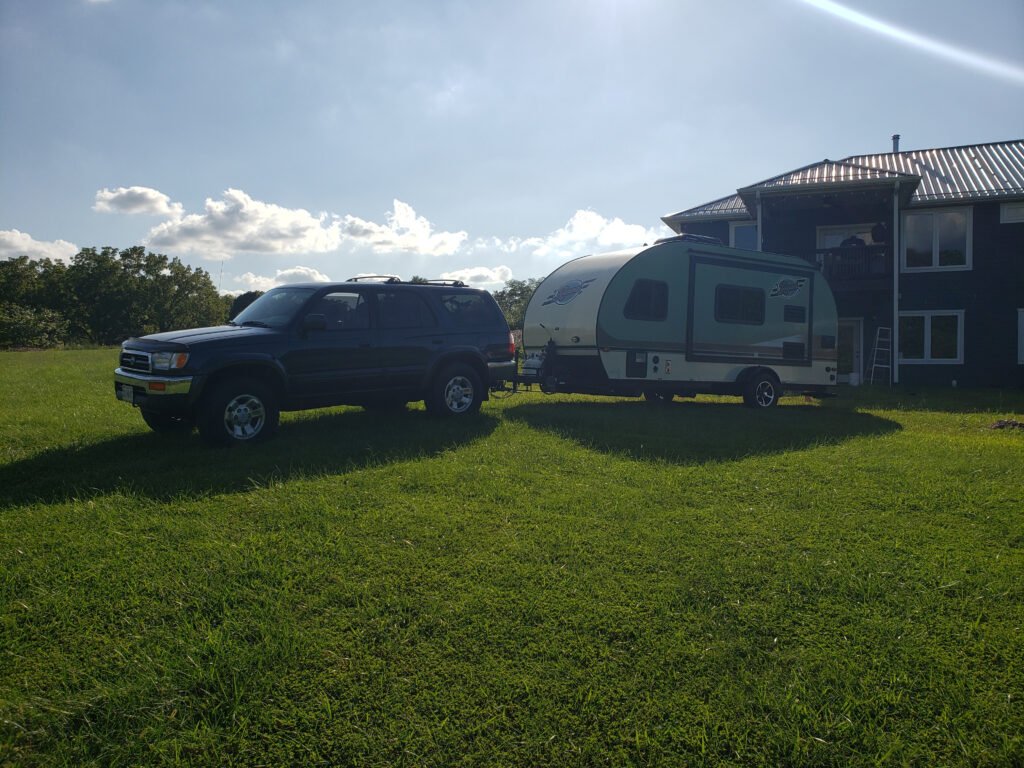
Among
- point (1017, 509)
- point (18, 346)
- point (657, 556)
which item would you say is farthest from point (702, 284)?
point (18, 346)

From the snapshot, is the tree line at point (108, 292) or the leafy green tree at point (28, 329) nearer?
the leafy green tree at point (28, 329)

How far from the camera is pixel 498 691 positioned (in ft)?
9.04

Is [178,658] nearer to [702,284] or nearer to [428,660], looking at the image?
[428,660]

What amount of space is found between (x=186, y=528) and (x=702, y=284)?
9.75m

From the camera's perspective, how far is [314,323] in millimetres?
7645

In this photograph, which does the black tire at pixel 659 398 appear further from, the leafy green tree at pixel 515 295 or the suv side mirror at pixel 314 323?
the leafy green tree at pixel 515 295

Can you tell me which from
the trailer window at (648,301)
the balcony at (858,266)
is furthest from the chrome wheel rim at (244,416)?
the balcony at (858,266)

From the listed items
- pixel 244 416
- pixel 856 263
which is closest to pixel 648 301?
pixel 244 416

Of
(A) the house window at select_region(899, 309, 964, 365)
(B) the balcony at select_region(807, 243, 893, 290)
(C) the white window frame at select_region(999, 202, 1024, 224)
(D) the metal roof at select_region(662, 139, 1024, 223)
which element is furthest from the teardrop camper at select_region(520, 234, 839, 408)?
(C) the white window frame at select_region(999, 202, 1024, 224)

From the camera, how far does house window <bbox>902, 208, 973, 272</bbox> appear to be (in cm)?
1870

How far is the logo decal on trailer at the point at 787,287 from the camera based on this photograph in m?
12.7

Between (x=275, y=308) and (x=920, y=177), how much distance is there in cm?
1620

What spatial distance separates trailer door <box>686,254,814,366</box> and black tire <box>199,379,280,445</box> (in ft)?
24.6

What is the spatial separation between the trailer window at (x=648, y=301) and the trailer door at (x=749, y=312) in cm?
59
